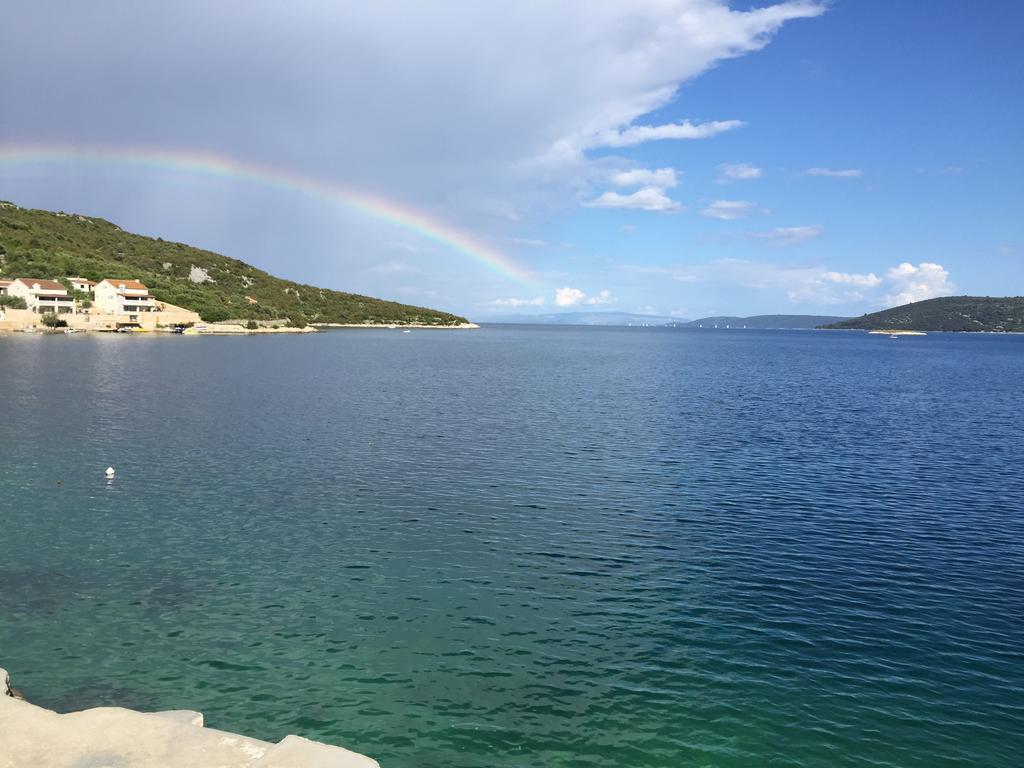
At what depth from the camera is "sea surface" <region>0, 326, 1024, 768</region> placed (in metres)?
17.6

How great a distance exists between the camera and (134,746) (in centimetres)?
1323

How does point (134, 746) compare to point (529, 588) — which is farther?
point (529, 588)

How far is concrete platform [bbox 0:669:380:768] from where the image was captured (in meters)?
12.6

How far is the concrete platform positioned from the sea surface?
317 cm

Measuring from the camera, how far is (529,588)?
1024 inches

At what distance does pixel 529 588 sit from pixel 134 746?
15030 mm

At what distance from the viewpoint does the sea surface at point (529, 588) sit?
695 inches

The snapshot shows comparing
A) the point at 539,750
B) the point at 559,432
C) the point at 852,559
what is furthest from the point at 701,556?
the point at 559,432

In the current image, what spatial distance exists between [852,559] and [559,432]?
32.5 metres

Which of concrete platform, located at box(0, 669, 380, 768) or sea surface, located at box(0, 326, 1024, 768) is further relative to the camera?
sea surface, located at box(0, 326, 1024, 768)

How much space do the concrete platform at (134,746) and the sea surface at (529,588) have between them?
3.17 m

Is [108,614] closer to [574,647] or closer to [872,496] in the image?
[574,647]

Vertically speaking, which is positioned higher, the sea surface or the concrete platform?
the concrete platform

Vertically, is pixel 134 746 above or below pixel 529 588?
above
